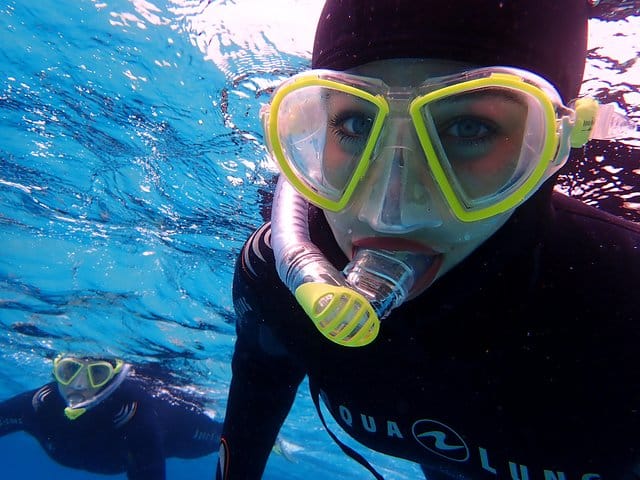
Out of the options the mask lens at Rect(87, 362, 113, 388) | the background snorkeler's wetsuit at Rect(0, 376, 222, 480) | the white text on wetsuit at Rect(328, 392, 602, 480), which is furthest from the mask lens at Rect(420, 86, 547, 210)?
the mask lens at Rect(87, 362, 113, 388)

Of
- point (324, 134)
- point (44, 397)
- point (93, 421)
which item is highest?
point (324, 134)

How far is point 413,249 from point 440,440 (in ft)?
5.26

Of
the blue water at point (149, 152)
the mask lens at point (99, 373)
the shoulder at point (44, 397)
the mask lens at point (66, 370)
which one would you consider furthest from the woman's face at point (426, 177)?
the mask lens at point (66, 370)

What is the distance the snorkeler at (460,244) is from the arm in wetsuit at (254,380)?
0.27 meters

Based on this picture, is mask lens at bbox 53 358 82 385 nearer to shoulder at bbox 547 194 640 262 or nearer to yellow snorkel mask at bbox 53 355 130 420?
yellow snorkel mask at bbox 53 355 130 420

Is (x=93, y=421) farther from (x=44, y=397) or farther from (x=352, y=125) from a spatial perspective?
(x=352, y=125)

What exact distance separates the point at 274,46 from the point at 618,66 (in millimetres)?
3621

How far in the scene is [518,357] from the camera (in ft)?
8.84

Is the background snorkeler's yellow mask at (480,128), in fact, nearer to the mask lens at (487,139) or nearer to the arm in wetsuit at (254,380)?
the mask lens at (487,139)

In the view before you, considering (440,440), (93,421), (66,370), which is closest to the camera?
(440,440)

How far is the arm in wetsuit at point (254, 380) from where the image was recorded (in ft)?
11.8

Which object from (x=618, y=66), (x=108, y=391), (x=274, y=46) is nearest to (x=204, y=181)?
(x=274, y=46)

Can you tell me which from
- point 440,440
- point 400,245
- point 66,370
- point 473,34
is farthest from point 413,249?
point 66,370

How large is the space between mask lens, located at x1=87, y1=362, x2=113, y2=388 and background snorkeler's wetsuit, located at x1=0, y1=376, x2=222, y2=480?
22.4 inches
